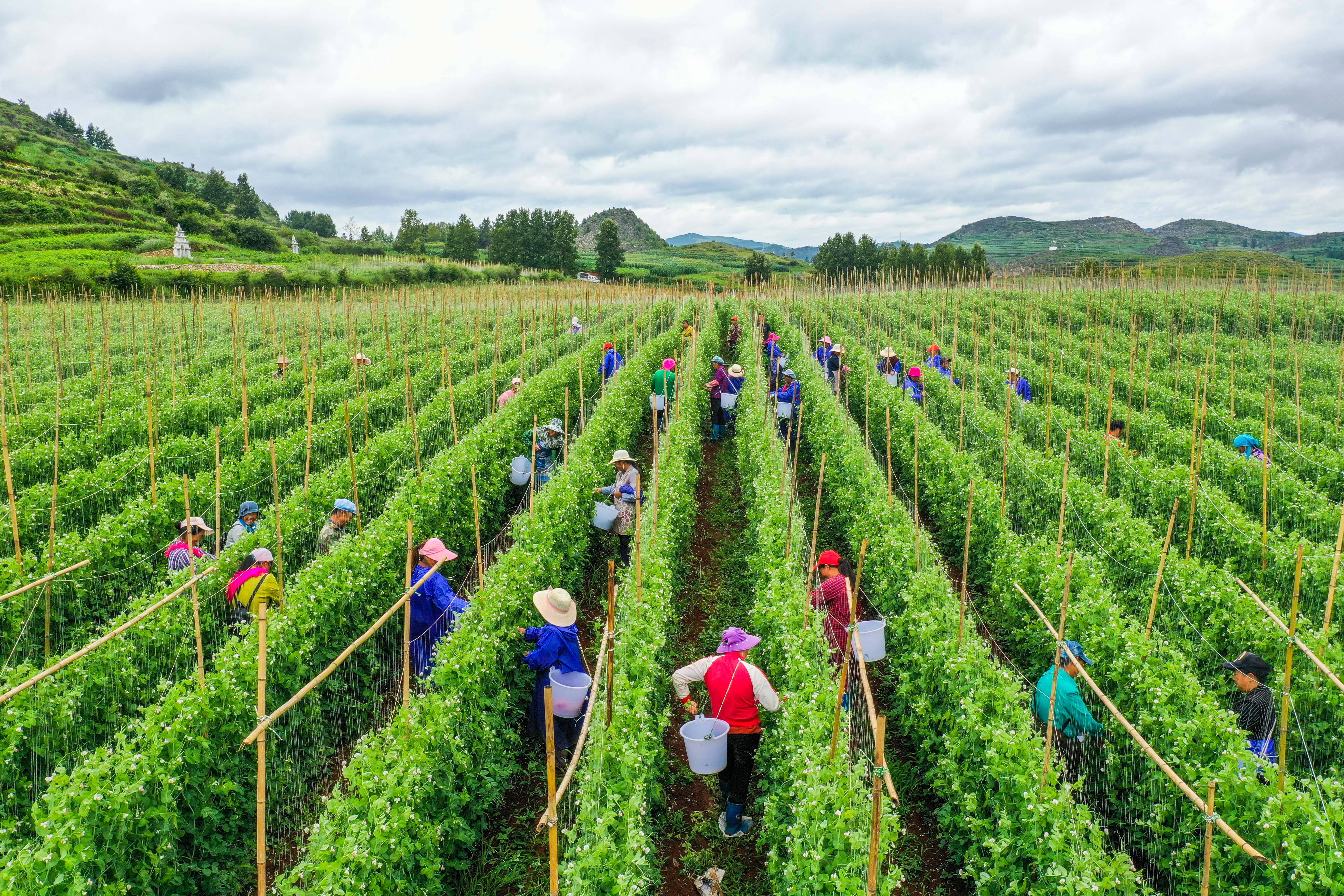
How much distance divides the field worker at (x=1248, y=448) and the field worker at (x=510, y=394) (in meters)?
13.6

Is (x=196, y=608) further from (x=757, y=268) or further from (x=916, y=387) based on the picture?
(x=757, y=268)

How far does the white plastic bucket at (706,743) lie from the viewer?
18.0 feet

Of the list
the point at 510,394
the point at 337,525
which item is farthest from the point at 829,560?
the point at 510,394

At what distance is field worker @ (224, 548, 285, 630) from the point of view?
7125 millimetres

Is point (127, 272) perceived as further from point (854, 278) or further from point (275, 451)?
point (854, 278)

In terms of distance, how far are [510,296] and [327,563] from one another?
35.7 m

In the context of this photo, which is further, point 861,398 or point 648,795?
point 861,398

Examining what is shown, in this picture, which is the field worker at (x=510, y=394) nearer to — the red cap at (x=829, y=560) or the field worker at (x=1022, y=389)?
the red cap at (x=829, y=560)

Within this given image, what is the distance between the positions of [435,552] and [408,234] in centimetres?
10093

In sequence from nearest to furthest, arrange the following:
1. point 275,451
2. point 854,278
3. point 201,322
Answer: point 275,451 < point 201,322 < point 854,278

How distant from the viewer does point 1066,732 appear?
6.05 metres

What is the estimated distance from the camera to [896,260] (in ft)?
218

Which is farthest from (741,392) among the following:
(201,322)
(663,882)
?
(201,322)

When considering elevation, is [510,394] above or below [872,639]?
above
